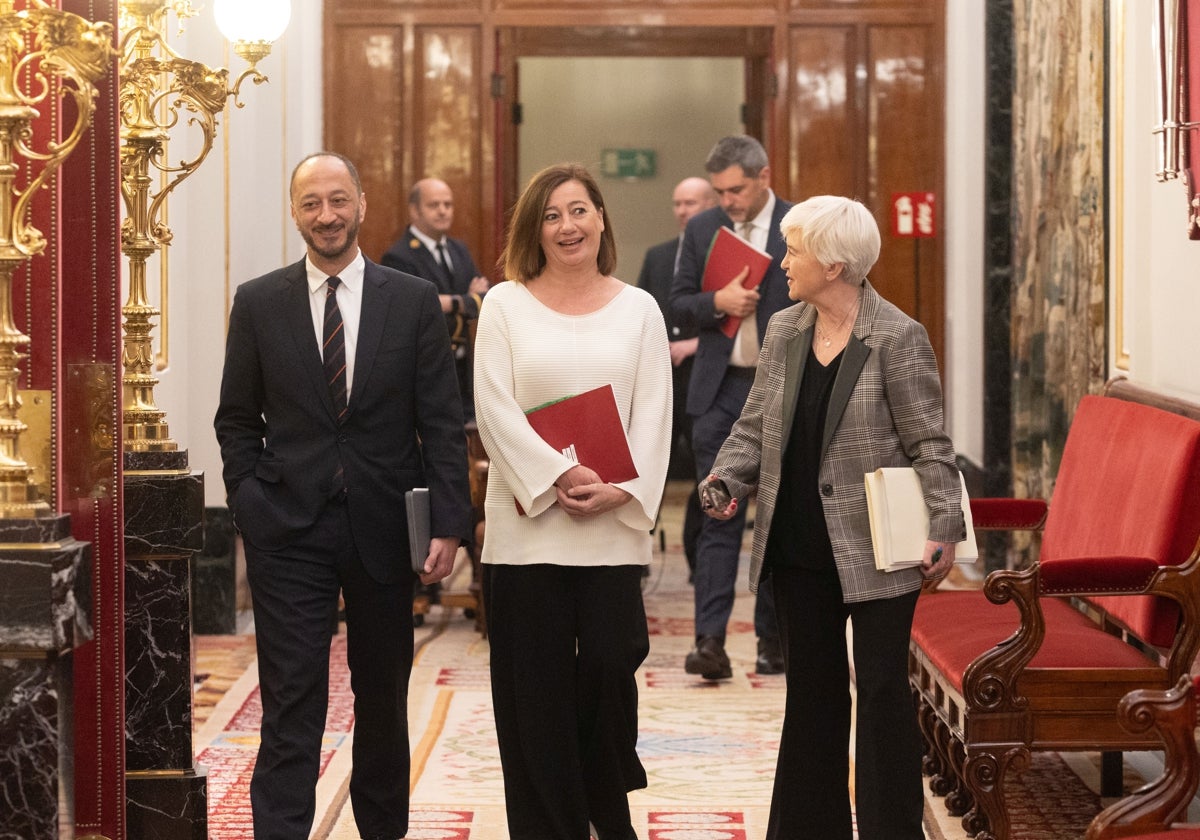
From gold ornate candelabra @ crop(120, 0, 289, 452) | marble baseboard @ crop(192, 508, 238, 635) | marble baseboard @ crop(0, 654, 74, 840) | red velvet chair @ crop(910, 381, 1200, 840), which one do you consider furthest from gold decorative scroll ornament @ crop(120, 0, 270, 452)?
marble baseboard @ crop(192, 508, 238, 635)

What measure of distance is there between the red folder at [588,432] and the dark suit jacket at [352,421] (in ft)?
1.02

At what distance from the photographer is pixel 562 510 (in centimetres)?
415

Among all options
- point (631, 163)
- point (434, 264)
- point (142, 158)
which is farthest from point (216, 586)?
point (631, 163)

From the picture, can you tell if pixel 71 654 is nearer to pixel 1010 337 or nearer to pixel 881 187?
pixel 1010 337

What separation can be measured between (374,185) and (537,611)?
21.6 feet

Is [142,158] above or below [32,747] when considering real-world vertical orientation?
A: above

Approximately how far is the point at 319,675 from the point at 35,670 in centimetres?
120

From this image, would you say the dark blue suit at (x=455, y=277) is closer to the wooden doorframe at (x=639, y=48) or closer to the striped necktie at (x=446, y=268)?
the striped necktie at (x=446, y=268)

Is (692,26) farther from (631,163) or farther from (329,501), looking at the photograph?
(329,501)

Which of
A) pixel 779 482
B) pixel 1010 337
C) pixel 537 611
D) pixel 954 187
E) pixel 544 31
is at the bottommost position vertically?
pixel 537 611

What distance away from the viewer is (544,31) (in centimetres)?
1217

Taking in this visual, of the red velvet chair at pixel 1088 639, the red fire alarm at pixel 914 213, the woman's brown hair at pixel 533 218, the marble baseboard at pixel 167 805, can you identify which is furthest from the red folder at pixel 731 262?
the red fire alarm at pixel 914 213

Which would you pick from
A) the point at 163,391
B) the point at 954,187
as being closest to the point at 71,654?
the point at 163,391

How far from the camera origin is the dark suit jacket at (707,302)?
665 cm
